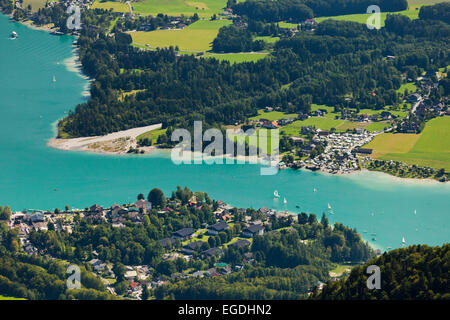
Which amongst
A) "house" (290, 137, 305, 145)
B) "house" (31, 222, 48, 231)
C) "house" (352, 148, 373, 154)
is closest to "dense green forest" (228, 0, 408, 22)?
"house" (290, 137, 305, 145)

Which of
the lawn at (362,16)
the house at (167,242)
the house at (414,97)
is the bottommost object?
the house at (167,242)

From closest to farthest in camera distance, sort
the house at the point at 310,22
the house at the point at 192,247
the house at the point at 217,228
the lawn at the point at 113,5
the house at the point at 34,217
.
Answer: the house at the point at 192,247 < the house at the point at 217,228 < the house at the point at 34,217 < the house at the point at 310,22 < the lawn at the point at 113,5

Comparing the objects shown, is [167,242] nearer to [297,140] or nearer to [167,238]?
[167,238]

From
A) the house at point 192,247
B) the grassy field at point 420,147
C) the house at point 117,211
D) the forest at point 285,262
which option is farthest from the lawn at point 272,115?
the house at point 192,247

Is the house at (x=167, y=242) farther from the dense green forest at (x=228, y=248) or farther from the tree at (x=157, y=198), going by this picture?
the tree at (x=157, y=198)

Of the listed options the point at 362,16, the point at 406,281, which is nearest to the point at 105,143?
the point at 406,281
